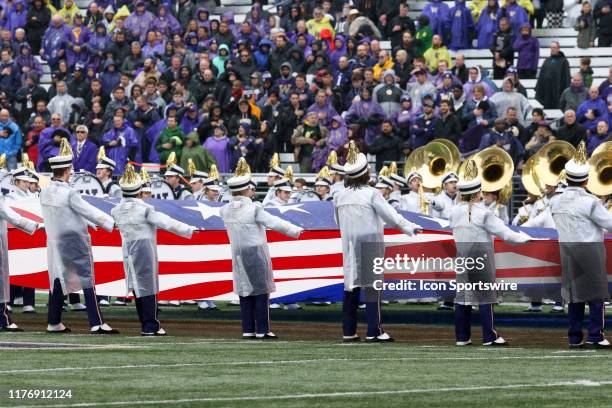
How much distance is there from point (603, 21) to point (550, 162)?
794cm

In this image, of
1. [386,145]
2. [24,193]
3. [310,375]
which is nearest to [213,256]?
[24,193]

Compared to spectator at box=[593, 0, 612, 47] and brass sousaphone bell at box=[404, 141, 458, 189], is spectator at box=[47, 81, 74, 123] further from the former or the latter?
spectator at box=[593, 0, 612, 47]

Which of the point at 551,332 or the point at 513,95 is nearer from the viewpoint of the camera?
the point at 551,332

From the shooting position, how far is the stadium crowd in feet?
83.5

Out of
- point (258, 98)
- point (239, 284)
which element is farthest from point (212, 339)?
point (258, 98)

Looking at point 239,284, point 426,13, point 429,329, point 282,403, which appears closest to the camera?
point 282,403

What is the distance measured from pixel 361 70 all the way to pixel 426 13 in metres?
2.12

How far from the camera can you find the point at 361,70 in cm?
2684

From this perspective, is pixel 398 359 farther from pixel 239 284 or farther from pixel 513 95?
pixel 513 95

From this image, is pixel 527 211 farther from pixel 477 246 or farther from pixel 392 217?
pixel 477 246

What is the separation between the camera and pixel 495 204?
2016 cm

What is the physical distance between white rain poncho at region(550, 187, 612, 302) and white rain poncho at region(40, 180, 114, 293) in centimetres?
461

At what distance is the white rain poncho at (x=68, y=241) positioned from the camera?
1711 centimetres

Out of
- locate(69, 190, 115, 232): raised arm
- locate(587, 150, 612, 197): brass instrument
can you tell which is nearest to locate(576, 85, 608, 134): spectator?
locate(587, 150, 612, 197): brass instrument
